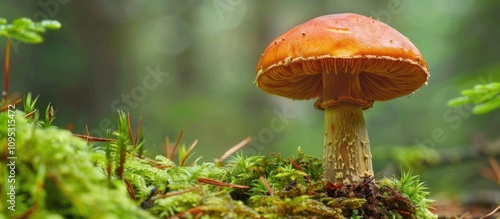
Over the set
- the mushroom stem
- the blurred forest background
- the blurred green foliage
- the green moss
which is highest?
the blurred forest background

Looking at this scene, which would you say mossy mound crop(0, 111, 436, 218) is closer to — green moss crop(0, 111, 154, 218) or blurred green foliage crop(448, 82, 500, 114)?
green moss crop(0, 111, 154, 218)

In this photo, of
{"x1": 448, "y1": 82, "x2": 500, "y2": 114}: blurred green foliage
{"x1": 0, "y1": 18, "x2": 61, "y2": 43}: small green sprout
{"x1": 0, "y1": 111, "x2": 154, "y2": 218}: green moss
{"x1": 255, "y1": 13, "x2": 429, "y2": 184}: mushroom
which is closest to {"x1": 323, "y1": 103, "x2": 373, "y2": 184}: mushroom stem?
{"x1": 255, "y1": 13, "x2": 429, "y2": 184}: mushroom

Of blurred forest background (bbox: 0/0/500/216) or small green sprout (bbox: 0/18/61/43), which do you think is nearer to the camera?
small green sprout (bbox: 0/18/61/43)

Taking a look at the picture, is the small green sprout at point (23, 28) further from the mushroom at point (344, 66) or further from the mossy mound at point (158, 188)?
the mushroom at point (344, 66)

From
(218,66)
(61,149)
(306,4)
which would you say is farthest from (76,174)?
(218,66)

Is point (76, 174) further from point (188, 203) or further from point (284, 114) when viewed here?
point (284, 114)

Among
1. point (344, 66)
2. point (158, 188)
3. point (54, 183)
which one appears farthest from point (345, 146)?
point (54, 183)

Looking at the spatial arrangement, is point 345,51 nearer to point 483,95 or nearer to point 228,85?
point 483,95
